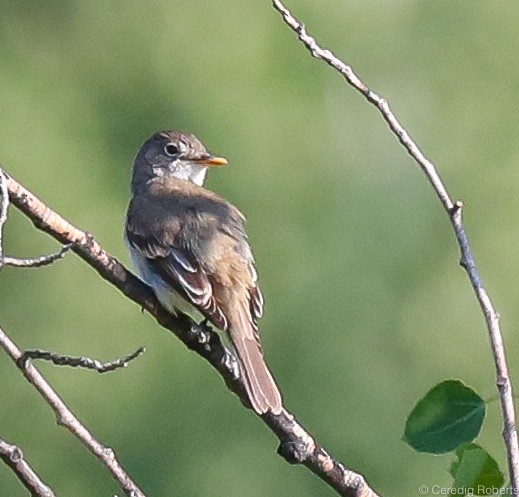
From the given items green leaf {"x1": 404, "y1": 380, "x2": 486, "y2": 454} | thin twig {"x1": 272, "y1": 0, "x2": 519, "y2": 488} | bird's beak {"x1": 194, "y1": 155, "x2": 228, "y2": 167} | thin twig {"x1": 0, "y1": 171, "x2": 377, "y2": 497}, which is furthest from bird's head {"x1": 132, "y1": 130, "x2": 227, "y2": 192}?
green leaf {"x1": 404, "y1": 380, "x2": 486, "y2": 454}

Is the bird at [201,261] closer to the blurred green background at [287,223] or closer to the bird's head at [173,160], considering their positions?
the bird's head at [173,160]

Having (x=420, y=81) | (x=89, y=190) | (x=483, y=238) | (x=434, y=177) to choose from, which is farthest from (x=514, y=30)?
(x=434, y=177)

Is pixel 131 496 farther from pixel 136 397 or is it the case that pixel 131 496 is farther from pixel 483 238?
pixel 483 238

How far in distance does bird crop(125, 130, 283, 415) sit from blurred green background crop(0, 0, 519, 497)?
6.61 metres

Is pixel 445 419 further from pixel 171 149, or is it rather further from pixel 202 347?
pixel 171 149

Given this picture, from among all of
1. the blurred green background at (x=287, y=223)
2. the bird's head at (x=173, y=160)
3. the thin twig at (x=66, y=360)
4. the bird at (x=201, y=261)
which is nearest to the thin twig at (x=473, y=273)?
the thin twig at (x=66, y=360)

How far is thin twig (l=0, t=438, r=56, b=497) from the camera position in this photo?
3.38 m

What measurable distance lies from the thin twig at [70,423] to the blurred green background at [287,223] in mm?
9255

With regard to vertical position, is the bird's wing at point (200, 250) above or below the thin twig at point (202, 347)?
above

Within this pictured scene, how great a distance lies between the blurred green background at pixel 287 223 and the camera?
13.7m

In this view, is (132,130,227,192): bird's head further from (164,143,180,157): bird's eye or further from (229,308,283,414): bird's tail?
(229,308,283,414): bird's tail

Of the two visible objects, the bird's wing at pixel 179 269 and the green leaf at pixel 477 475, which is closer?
the green leaf at pixel 477 475

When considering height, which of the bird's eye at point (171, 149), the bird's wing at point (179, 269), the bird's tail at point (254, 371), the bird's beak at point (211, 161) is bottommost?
the bird's tail at point (254, 371)

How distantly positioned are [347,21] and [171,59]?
1641mm
